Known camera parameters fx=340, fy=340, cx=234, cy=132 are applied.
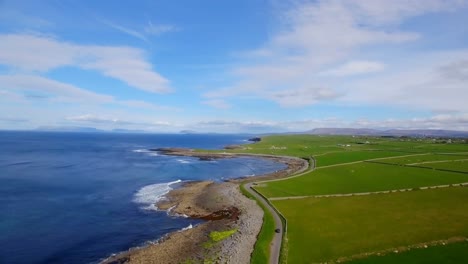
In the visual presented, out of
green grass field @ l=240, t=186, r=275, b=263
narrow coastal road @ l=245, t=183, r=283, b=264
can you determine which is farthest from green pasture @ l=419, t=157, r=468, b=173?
green grass field @ l=240, t=186, r=275, b=263

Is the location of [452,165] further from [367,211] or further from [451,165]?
[367,211]

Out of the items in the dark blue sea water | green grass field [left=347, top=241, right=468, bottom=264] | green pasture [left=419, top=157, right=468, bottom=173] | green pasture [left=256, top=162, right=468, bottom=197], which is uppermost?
green pasture [left=419, top=157, right=468, bottom=173]

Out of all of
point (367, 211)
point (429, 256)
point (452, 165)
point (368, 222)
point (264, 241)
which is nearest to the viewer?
point (429, 256)

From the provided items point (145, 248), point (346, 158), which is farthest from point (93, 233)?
point (346, 158)

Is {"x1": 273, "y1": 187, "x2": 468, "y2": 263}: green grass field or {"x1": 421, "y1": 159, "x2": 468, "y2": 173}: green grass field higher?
{"x1": 421, "y1": 159, "x2": 468, "y2": 173}: green grass field

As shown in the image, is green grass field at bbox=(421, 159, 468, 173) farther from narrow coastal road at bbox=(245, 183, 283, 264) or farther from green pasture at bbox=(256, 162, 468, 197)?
narrow coastal road at bbox=(245, 183, 283, 264)

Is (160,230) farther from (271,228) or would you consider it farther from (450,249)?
(450,249)

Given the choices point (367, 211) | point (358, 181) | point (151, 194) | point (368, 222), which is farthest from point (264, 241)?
point (358, 181)
